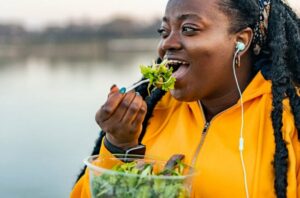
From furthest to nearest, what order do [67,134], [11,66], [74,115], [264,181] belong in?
[11,66] → [74,115] → [67,134] → [264,181]

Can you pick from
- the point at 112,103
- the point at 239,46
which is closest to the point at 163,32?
the point at 239,46

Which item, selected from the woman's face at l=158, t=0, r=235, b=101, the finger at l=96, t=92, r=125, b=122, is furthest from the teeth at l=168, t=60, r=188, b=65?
the finger at l=96, t=92, r=125, b=122

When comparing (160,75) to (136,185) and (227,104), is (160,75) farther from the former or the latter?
(136,185)

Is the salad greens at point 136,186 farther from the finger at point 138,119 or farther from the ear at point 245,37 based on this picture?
the ear at point 245,37

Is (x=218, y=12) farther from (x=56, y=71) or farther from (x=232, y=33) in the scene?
(x=56, y=71)

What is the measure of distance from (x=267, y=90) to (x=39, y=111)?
9.84m

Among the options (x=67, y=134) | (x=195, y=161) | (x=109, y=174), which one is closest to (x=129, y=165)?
(x=109, y=174)

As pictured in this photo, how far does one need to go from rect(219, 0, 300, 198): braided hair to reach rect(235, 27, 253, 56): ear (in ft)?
0.05

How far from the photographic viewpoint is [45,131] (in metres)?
9.83

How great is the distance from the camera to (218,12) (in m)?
2.11

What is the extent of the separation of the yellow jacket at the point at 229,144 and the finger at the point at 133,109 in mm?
196

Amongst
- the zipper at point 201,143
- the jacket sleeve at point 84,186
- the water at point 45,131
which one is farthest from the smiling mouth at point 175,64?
the water at point 45,131

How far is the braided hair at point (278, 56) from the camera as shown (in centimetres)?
201

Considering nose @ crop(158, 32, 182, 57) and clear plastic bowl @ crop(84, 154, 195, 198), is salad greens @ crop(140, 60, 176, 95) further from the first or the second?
clear plastic bowl @ crop(84, 154, 195, 198)
